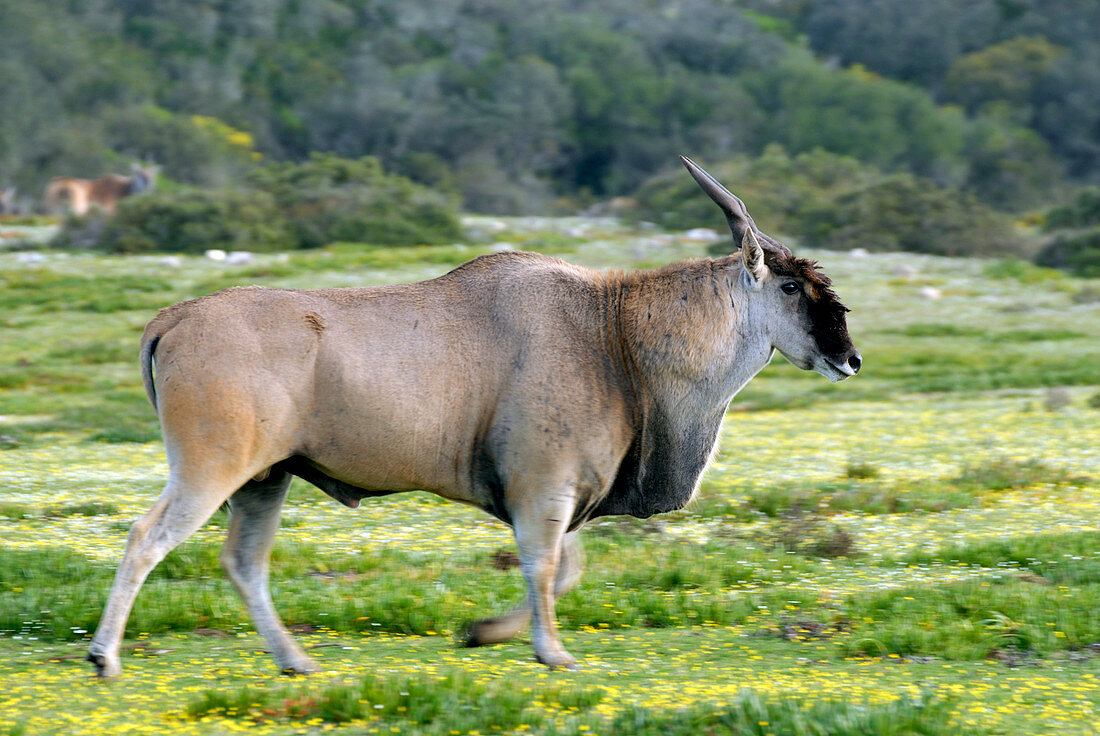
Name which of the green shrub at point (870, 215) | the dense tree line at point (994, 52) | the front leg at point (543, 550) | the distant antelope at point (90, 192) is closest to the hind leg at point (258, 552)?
the front leg at point (543, 550)

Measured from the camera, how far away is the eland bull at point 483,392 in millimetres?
5996

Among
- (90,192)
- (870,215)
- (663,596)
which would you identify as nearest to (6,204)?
(90,192)

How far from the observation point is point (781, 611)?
7734 mm

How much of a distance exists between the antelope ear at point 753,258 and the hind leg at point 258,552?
2440 millimetres

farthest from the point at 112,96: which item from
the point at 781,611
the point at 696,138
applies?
the point at 781,611

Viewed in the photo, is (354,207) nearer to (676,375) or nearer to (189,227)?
(189,227)

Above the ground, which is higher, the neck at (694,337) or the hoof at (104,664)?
the neck at (694,337)

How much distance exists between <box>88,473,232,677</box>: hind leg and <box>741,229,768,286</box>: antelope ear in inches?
107

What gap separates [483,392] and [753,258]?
148 cm

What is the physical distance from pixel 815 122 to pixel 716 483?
53.0 m

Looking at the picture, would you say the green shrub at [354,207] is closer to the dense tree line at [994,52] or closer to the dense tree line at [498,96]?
the dense tree line at [498,96]

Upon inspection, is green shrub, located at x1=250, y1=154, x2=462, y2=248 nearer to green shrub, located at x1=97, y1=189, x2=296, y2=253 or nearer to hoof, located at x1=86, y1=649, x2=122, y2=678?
green shrub, located at x1=97, y1=189, x2=296, y2=253

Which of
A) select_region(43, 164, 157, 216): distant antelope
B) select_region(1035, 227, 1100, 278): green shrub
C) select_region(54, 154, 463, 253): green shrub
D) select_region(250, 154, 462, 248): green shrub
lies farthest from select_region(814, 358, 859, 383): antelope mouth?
select_region(43, 164, 157, 216): distant antelope

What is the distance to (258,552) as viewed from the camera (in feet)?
21.5
